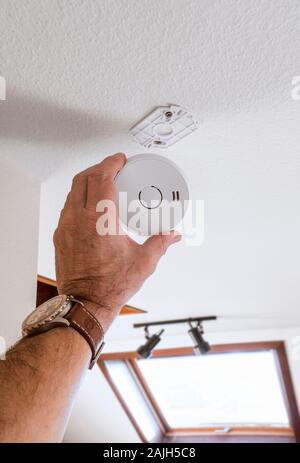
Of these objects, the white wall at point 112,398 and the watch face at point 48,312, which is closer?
the watch face at point 48,312

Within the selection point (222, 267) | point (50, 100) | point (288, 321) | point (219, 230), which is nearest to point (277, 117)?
point (50, 100)

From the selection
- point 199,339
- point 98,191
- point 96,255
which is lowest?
point 96,255

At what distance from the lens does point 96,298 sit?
743 millimetres

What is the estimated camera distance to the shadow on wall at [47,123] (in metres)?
0.83

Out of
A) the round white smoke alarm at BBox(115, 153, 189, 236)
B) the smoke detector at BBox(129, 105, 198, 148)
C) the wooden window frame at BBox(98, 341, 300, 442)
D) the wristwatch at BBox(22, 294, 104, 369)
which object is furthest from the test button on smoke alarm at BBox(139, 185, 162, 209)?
the wooden window frame at BBox(98, 341, 300, 442)

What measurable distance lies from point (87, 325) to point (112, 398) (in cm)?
377

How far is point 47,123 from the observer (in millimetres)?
888

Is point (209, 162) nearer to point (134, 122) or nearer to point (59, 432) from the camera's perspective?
point (134, 122)

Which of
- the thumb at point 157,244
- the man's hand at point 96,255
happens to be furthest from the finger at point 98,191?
the thumb at point 157,244

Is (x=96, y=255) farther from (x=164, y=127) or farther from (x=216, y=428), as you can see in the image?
(x=216, y=428)

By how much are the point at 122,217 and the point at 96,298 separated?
0.63 ft

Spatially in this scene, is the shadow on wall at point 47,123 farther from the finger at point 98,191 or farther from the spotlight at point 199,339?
the spotlight at point 199,339

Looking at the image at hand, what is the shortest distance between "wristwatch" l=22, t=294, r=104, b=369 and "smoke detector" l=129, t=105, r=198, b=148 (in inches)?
16.5

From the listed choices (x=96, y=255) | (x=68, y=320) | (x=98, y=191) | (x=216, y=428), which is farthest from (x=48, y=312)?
(x=216, y=428)
